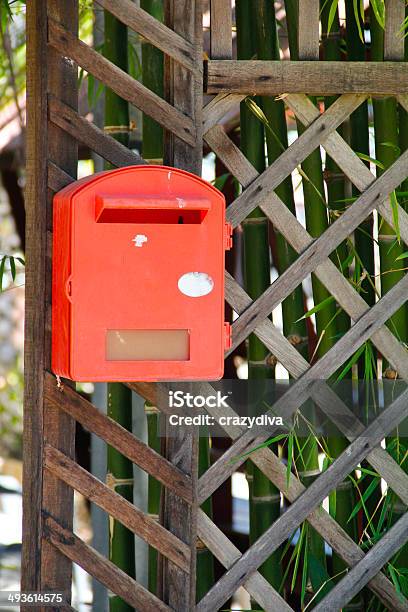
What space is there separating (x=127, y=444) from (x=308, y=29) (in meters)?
1.08

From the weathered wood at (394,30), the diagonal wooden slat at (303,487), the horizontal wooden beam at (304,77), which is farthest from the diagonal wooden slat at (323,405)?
the weathered wood at (394,30)

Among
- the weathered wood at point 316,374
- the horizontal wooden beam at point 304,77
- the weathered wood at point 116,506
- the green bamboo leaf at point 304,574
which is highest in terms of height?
the horizontal wooden beam at point 304,77

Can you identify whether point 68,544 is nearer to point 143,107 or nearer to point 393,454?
point 393,454

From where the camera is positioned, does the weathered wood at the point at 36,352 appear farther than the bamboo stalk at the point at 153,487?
No

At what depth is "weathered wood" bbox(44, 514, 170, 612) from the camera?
2031mm

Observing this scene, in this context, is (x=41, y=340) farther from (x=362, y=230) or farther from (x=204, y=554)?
(x=362, y=230)

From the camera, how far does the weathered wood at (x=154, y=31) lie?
6.68 ft

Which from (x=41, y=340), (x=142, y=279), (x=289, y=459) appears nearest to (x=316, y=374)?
(x=289, y=459)

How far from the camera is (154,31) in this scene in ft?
6.73

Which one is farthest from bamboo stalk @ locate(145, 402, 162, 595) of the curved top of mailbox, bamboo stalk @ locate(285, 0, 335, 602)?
the curved top of mailbox

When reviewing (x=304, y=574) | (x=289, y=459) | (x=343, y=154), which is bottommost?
(x=304, y=574)

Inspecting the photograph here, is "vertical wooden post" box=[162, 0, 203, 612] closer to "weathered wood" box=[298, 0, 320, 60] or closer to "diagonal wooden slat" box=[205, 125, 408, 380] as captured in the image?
"diagonal wooden slat" box=[205, 125, 408, 380]

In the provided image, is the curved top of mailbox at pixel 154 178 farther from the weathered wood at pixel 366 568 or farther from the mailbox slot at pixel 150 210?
the weathered wood at pixel 366 568

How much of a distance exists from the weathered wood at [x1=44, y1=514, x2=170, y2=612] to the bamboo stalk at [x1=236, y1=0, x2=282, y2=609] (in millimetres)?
344
